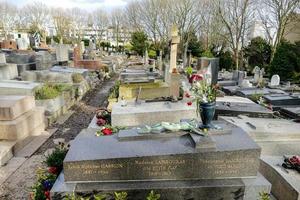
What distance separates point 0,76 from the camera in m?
12.4

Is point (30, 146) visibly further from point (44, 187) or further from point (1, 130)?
point (44, 187)

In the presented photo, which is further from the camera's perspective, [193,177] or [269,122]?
[269,122]

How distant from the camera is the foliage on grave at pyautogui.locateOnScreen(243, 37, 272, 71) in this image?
88.7 feet

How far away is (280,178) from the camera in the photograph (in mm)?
4168

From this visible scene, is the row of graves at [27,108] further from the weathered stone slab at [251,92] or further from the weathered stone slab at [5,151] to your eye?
the weathered stone slab at [251,92]

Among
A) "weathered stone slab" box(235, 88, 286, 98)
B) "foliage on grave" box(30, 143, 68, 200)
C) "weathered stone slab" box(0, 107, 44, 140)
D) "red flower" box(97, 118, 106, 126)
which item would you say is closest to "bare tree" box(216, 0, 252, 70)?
"weathered stone slab" box(235, 88, 286, 98)

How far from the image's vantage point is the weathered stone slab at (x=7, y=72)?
1271 centimetres

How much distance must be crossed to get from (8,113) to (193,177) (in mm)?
5488

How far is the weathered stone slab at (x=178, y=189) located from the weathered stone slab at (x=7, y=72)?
10.7 metres

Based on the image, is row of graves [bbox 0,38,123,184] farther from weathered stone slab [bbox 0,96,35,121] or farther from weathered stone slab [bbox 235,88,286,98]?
weathered stone slab [bbox 235,88,286,98]

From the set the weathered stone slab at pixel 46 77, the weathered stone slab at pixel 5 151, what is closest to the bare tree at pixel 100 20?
the weathered stone slab at pixel 46 77

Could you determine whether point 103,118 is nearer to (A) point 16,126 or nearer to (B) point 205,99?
(A) point 16,126

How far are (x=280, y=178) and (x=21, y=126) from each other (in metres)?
6.36

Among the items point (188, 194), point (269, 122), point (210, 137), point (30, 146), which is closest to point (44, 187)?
point (188, 194)
